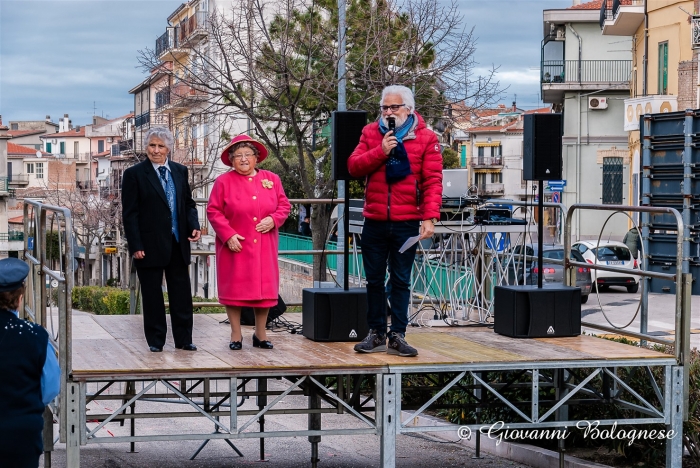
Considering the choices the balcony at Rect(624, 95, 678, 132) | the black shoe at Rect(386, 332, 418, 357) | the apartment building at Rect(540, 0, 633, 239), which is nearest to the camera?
the black shoe at Rect(386, 332, 418, 357)

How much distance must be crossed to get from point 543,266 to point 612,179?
44.4 meters

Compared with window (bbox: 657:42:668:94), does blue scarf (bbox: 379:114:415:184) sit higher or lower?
lower

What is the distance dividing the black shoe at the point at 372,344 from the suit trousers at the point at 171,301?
1.32 metres

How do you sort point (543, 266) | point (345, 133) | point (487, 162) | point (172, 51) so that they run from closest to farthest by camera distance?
point (345, 133)
point (543, 266)
point (172, 51)
point (487, 162)

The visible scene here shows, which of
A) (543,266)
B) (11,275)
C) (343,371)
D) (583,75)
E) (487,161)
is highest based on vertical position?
(583,75)

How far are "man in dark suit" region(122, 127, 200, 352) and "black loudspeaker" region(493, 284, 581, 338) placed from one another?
109 inches

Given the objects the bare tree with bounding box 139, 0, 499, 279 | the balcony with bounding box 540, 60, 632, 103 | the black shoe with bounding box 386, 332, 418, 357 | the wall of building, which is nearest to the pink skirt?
the black shoe with bounding box 386, 332, 418, 357

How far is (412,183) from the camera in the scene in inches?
338

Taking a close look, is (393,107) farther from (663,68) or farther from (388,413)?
(663,68)

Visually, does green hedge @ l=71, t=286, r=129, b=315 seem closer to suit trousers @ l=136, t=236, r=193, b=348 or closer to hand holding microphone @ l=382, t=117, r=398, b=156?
suit trousers @ l=136, t=236, r=193, b=348

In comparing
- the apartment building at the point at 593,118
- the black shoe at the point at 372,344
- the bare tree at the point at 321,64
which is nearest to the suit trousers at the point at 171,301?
the black shoe at the point at 372,344

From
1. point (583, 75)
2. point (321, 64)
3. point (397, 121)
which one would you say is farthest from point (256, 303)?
point (583, 75)

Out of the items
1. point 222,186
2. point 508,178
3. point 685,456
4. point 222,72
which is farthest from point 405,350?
point 508,178

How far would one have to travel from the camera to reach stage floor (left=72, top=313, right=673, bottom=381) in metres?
7.95
